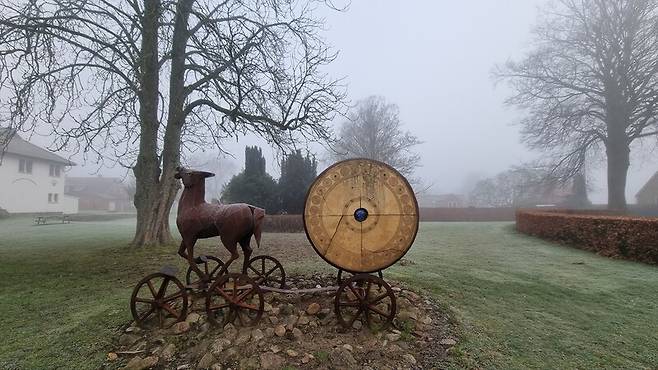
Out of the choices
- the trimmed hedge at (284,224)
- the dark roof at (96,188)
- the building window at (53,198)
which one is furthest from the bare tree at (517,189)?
the dark roof at (96,188)

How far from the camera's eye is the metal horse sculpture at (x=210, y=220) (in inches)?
191

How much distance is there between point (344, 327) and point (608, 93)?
90.0 feet

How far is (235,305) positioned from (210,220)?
3.80ft

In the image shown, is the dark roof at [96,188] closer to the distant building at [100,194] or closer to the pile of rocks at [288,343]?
the distant building at [100,194]

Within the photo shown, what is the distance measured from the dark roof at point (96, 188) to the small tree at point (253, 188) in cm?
5357

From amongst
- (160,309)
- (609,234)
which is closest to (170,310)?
(160,309)

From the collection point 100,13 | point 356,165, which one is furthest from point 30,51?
point 356,165

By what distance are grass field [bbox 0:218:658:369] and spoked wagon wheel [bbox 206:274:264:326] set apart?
131cm

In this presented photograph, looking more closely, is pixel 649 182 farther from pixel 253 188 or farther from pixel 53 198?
pixel 53 198

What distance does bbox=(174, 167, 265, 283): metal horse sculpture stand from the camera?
15.9ft

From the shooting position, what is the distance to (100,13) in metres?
9.72

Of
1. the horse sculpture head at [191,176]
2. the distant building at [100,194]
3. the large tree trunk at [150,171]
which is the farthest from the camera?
the distant building at [100,194]

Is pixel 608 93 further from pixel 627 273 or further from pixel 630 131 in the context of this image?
pixel 627 273

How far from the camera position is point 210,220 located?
4.94m
